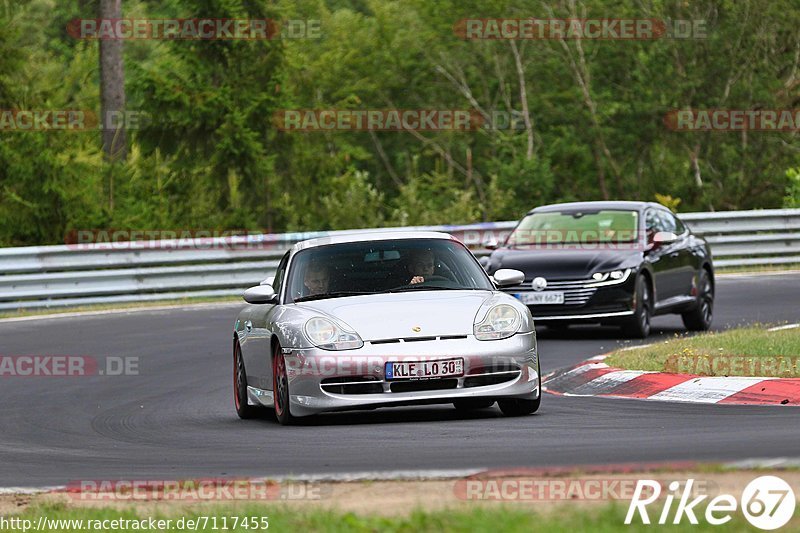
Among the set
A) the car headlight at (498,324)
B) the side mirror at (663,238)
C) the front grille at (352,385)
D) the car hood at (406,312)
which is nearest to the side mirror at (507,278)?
the car hood at (406,312)

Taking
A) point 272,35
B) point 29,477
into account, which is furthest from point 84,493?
point 272,35

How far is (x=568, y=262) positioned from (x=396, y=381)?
771 centimetres

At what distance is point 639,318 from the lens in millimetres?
18141

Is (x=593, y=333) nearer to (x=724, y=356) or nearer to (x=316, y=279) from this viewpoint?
(x=724, y=356)

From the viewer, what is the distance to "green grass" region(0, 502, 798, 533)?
6.13 meters

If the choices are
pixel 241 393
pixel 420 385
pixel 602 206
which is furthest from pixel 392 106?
pixel 420 385

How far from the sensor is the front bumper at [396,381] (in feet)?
36.0

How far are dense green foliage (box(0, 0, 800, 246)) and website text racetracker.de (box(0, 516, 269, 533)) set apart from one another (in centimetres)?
2315

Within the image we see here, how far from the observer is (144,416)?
504 inches

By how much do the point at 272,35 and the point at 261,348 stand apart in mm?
24780

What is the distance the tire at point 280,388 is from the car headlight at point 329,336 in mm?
318

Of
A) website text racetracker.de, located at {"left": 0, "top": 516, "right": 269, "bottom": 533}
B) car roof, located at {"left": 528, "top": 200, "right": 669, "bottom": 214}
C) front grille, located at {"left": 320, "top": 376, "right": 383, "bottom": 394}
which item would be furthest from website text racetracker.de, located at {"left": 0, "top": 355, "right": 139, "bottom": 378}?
website text racetracker.de, located at {"left": 0, "top": 516, "right": 269, "bottom": 533}

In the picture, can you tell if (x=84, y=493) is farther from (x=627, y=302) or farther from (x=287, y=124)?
(x=287, y=124)

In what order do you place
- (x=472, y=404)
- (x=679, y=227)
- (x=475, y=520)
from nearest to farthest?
1. (x=475, y=520)
2. (x=472, y=404)
3. (x=679, y=227)
